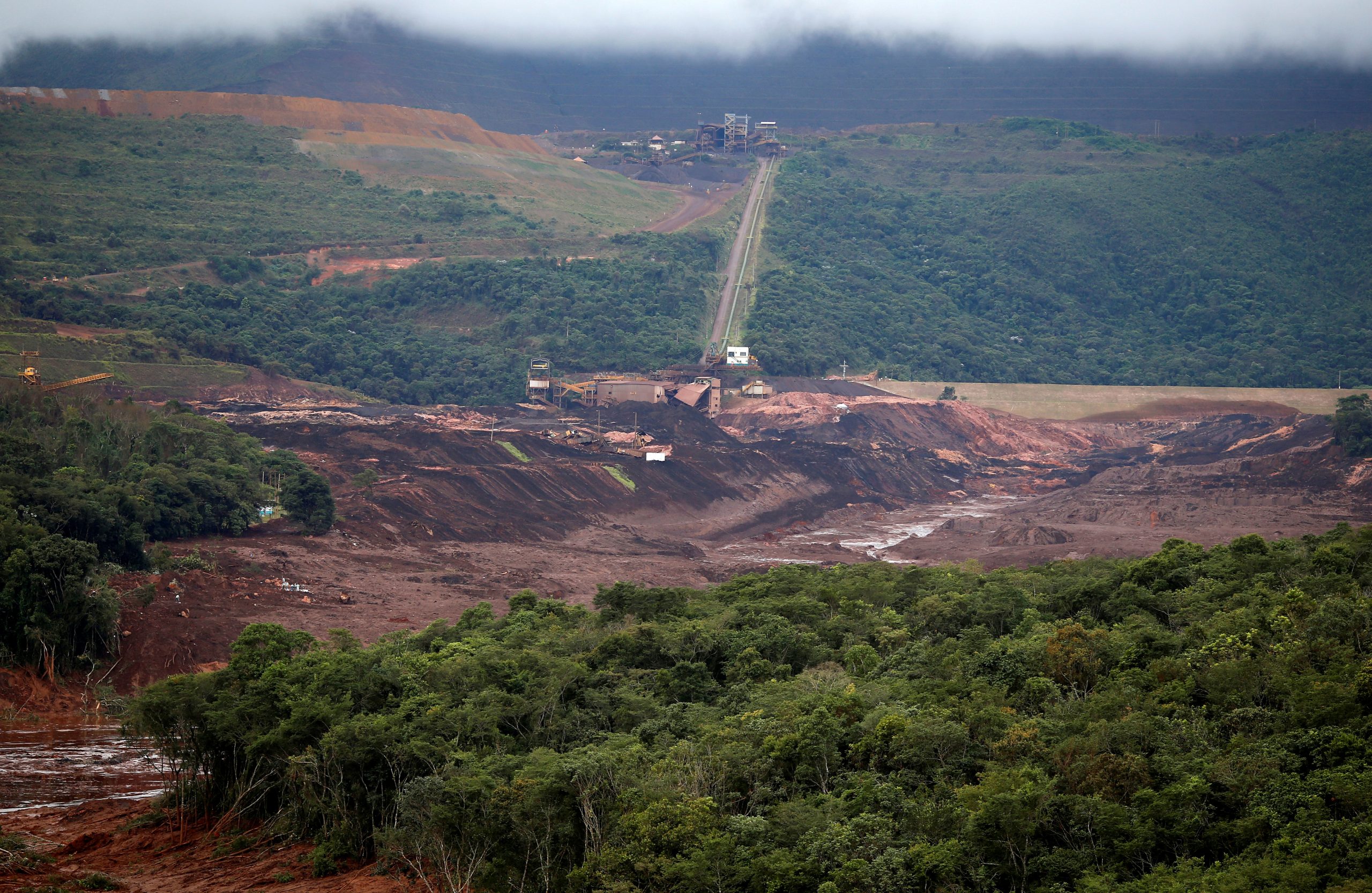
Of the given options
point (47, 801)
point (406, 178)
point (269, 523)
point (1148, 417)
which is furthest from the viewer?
point (406, 178)

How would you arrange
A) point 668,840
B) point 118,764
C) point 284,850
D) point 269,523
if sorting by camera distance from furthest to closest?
point 269,523 → point 118,764 → point 284,850 → point 668,840

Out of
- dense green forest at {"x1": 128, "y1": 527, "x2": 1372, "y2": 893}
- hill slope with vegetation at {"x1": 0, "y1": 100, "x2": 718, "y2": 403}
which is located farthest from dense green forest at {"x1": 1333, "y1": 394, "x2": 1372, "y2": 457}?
dense green forest at {"x1": 128, "y1": 527, "x2": 1372, "y2": 893}

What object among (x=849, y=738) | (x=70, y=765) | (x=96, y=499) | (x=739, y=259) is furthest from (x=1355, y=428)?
(x=70, y=765)

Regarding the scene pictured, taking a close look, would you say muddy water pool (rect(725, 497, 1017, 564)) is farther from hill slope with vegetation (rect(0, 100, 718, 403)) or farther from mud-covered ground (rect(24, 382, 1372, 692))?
hill slope with vegetation (rect(0, 100, 718, 403))

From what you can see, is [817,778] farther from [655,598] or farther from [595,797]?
[655,598]

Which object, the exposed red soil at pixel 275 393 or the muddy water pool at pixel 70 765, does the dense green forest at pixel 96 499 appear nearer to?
the muddy water pool at pixel 70 765

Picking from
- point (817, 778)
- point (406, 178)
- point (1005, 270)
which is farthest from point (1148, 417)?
point (817, 778)

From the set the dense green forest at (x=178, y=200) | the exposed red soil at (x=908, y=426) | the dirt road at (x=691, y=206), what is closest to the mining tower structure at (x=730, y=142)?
the dirt road at (x=691, y=206)
